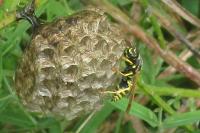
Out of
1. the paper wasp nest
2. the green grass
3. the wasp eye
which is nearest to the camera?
the paper wasp nest

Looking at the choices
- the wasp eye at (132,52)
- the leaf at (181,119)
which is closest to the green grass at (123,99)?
the leaf at (181,119)

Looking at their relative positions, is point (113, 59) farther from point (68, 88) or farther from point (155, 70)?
point (155, 70)

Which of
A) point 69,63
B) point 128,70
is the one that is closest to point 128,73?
point 128,70

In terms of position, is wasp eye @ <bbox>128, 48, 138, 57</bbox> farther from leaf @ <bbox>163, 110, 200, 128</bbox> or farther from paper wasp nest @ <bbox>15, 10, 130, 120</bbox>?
leaf @ <bbox>163, 110, 200, 128</bbox>

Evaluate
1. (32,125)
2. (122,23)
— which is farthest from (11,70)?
(122,23)

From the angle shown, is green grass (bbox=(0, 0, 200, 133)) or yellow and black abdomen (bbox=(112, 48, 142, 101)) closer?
yellow and black abdomen (bbox=(112, 48, 142, 101))

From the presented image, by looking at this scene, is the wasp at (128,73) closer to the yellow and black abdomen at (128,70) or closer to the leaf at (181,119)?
the yellow and black abdomen at (128,70)

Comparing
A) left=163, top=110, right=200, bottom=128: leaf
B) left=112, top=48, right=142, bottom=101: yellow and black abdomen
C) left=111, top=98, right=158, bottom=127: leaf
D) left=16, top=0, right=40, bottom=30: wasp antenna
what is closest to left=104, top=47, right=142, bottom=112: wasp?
left=112, top=48, right=142, bottom=101: yellow and black abdomen
